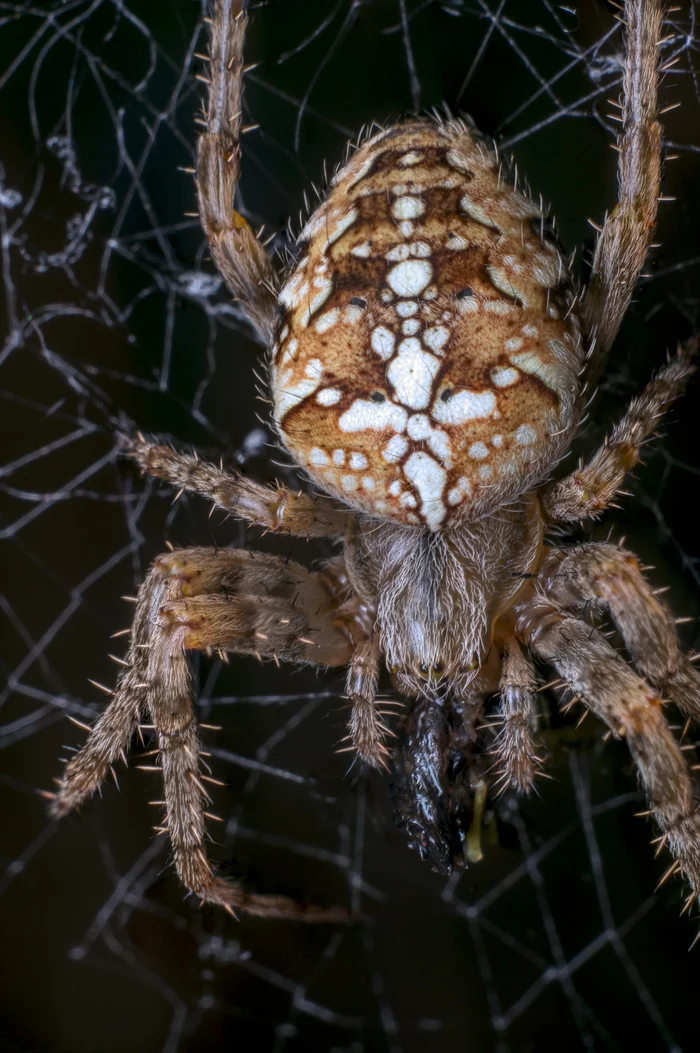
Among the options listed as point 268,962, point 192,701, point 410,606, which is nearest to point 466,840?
point 410,606

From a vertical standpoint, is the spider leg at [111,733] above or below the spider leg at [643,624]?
below

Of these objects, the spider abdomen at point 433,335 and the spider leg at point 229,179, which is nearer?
the spider abdomen at point 433,335

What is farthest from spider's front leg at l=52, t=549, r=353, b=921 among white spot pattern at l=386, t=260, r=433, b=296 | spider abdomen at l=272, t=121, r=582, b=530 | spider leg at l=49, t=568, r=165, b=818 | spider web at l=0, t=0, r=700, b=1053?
white spot pattern at l=386, t=260, r=433, b=296

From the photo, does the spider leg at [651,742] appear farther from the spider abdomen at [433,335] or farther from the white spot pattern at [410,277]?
the white spot pattern at [410,277]

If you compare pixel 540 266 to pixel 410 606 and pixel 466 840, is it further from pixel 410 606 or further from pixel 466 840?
pixel 466 840

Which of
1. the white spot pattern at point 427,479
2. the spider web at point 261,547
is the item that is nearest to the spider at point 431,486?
the white spot pattern at point 427,479
